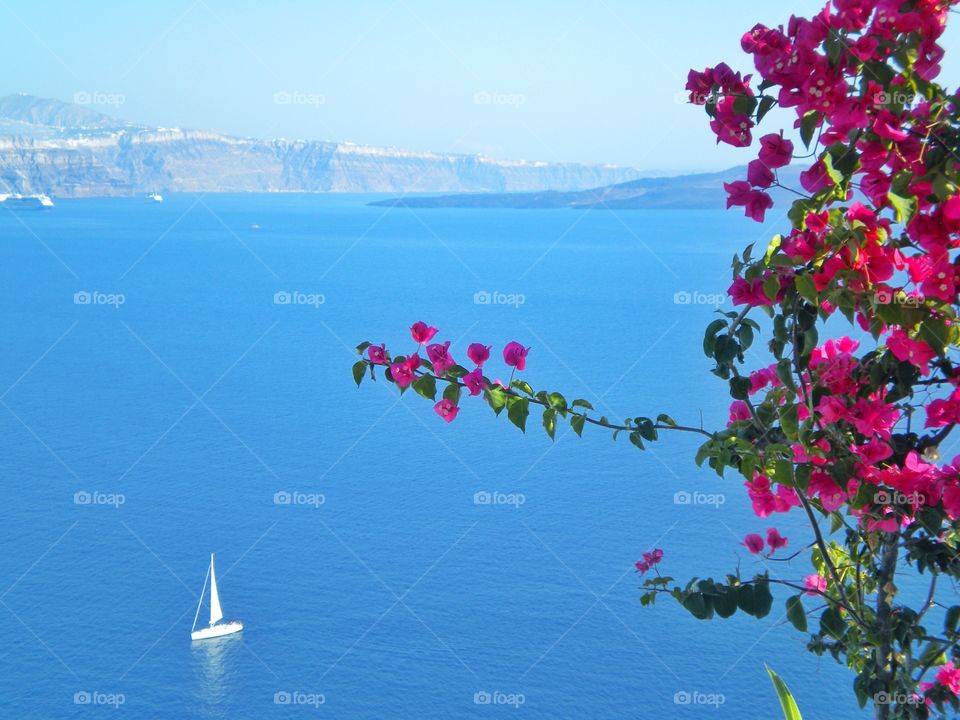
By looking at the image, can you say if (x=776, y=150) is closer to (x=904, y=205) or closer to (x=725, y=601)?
(x=904, y=205)

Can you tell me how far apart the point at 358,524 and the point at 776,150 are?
769 inches

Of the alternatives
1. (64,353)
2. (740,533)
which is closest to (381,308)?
(64,353)

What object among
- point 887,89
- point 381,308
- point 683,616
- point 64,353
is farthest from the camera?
point 381,308

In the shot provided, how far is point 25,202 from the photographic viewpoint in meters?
83.4

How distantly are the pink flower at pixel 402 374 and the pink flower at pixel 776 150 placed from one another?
0.51 meters

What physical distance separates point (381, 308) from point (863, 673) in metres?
35.5

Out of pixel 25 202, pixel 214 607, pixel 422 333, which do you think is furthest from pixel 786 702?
pixel 25 202

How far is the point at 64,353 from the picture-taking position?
32.7 metres

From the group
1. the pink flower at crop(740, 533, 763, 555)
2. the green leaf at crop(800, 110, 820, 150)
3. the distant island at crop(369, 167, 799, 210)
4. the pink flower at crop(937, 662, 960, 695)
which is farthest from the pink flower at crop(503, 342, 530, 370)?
the distant island at crop(369, 167, 799, 210)

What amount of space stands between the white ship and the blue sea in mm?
46313

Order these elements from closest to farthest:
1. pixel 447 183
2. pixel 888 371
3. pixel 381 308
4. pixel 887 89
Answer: pixel 887 89
pixel 888 371
pixel 381 308
pixel 447 183

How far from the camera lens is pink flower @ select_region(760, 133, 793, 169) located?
1.16 metres

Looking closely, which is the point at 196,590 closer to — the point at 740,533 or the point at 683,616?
the point at 683,616

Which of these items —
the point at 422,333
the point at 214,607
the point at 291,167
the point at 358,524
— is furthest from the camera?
the point at 291,167
